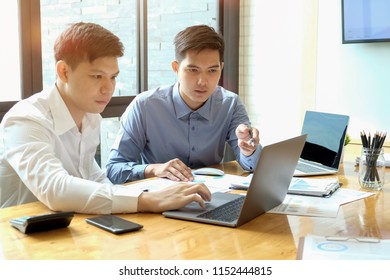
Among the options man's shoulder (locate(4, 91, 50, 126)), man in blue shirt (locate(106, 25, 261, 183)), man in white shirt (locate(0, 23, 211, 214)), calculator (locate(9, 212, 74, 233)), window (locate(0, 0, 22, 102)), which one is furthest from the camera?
window (locate(0, 0, 22, 102))

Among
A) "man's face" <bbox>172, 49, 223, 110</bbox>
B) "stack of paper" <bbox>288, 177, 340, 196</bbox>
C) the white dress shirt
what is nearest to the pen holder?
"stack of paper" <bbox>288, 177, 340, 196</bbox>

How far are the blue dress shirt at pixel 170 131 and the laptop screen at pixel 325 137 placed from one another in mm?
340

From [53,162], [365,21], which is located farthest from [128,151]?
[365,21]

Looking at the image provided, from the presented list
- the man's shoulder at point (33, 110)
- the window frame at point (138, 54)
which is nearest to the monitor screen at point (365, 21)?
the window frame at point (138, 54)

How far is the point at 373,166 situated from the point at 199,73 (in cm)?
87

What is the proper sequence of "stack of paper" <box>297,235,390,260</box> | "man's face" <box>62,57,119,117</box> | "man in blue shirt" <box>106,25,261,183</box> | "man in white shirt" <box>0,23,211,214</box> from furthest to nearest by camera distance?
"man in blue shirt" <box>106,25,261,183</box> < "man's face" <box>62,57,119,117</box> < "man in white shirt" <box>0,23,211,214</box> < "stack of paper" <box>297,235,390,260</box>

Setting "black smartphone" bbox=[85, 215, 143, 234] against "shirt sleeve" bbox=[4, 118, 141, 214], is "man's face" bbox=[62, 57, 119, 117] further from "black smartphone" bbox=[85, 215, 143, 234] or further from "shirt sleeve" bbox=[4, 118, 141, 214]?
"black smartphone" bbox=[85, 215, 143, 234]

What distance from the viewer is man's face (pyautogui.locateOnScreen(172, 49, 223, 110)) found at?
2.41 m

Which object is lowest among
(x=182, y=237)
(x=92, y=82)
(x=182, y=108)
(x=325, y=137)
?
(x=182, y=237)

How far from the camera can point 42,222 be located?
1.34 meters

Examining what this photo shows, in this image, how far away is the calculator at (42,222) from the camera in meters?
1.33

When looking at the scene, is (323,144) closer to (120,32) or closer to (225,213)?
(225,213)

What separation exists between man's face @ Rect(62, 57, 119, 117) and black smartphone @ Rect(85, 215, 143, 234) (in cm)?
51
